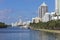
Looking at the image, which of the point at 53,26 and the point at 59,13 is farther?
the point at 59,13

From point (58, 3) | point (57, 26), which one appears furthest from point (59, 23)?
point (58, 3)

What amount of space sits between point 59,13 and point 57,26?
76.9 metres

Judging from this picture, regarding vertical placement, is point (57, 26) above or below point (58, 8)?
below

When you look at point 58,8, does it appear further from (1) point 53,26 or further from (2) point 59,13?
(1) point 53,26

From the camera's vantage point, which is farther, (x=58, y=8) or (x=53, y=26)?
(x=58, y=8)

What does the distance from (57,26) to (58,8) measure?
74.2m

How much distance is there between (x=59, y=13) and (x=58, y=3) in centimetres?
1081

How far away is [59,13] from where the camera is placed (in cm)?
18250

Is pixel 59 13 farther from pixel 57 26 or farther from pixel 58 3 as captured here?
pixel 57 26

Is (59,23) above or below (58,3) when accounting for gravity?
below

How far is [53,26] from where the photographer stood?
110 metres

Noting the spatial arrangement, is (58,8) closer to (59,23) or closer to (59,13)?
(59,13)

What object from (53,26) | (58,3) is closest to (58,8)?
(58,3)

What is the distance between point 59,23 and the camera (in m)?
106
